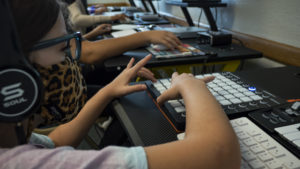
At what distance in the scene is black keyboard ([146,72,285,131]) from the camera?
0.53 meters

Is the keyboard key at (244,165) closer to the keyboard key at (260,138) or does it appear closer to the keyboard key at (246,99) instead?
the keyboard key at (260,138)

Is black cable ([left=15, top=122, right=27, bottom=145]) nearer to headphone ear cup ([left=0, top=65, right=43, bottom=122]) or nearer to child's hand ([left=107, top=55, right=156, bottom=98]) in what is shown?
headphone ear cup ([left=0, top=65, right=43, bottom=122])

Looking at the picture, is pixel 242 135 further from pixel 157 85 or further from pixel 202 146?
pixel 157 85

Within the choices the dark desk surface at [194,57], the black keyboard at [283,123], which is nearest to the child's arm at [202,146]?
the black keyboard at [283,123]

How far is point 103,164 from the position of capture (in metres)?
0.34

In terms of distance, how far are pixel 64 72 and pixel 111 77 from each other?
3.39 ft

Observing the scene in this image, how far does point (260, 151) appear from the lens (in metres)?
0.41

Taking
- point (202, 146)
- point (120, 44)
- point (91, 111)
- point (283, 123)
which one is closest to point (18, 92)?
point (202, 146)

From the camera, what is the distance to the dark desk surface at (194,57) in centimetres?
97

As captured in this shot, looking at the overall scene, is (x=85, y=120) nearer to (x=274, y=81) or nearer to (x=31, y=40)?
(x=31, y=40)

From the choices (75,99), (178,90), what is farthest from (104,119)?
(178,90)

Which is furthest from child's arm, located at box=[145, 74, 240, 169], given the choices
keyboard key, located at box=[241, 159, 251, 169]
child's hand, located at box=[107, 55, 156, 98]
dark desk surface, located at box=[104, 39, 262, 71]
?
dark desk surface, located at box=[104, 39, 262, 71]

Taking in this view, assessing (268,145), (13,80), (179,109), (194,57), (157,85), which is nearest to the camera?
(13,80)

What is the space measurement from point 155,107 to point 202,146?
0.24 meters
